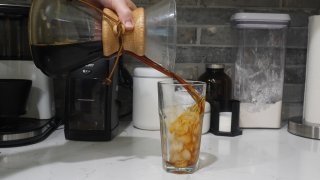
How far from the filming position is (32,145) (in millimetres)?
880

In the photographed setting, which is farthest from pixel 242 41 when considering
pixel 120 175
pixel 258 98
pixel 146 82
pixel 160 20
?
pixel 120 175

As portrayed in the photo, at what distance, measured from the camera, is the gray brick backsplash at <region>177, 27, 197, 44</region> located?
1164mm

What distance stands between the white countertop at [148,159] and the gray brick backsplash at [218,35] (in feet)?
1.05

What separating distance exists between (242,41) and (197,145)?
0.47 m

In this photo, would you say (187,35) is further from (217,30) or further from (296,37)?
(296,37)

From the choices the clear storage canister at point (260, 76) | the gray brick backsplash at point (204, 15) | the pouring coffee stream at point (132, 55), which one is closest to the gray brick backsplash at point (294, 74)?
the clear storage canister at point (260, 76)

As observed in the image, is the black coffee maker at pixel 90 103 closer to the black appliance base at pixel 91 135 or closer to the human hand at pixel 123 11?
the black appliance base at pixel 91 135

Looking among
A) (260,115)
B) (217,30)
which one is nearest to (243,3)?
(217,30)

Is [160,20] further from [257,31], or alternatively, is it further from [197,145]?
[257,31]

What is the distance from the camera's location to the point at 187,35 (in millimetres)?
1167

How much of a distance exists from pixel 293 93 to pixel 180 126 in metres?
Answer: 0.66

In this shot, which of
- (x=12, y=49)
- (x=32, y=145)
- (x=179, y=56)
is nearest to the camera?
(x=32, y=145)

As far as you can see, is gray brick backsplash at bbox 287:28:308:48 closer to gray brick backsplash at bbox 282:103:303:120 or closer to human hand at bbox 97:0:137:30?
gray brick backsplash at bbox 282:103:303:120

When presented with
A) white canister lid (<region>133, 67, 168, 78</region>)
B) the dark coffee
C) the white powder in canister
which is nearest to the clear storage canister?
the white powder in canister
